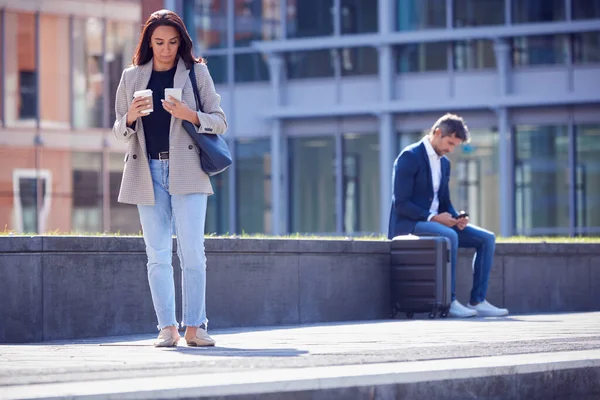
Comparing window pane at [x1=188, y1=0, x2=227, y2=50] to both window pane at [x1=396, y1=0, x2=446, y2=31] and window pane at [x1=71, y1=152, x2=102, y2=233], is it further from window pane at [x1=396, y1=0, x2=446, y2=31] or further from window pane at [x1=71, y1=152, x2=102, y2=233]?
window pane at [x1=71, y1=152, x2=102, y2=233]

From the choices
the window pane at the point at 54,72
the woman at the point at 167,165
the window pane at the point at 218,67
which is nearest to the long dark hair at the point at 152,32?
the woman at the point at 167,165

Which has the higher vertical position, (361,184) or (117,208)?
(361,184)

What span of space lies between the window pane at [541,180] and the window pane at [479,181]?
466 millimetres

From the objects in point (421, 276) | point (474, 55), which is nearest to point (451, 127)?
point (421, 276)

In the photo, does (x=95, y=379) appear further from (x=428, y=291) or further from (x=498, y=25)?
(x=498, y=25)

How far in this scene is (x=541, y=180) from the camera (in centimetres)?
2766

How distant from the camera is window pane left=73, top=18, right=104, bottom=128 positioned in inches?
1264

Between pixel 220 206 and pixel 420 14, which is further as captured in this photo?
pixel 220 206

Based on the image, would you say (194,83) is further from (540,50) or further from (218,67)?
(218,67)

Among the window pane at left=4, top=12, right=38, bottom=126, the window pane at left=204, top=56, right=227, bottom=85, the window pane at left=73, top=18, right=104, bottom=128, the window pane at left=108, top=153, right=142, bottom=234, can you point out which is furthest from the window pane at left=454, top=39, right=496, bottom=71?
the window pane at left=4, top=12, right=38, bottom=126

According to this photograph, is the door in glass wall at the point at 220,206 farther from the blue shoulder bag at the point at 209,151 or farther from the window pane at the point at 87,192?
the blue shoulder bag at the point at 209,151

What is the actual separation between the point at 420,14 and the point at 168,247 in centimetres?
2134

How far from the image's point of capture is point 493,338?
312 inches

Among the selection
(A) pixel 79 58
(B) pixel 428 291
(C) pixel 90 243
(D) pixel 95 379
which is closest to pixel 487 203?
(A) pixel 79 58
